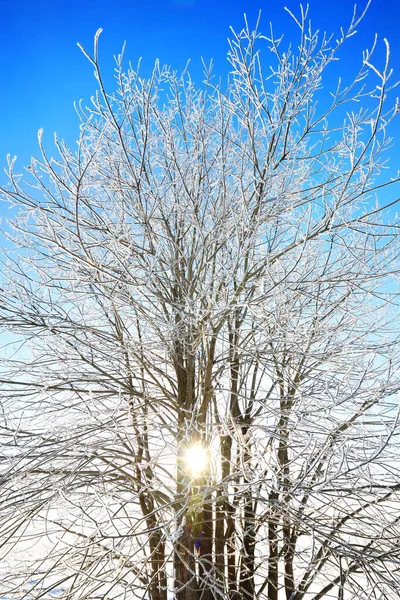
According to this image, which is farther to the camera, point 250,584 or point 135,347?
point 250,584

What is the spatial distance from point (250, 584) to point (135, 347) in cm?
432

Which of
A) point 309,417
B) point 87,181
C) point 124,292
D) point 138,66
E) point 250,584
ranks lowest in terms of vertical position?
point 250,584

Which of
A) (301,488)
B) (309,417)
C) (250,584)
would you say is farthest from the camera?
(250,584)

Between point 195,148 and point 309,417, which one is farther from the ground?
point 195,148

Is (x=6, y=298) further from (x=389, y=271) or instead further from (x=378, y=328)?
(x=378, y=328)

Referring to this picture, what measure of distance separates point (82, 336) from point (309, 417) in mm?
2433

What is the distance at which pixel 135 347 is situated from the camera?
4695 millimetres

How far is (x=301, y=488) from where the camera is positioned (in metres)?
3.60

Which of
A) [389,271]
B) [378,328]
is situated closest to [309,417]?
[389,271]

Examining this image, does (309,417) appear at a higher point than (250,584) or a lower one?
higher

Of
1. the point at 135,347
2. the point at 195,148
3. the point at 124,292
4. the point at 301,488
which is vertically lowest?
the point at 301,488

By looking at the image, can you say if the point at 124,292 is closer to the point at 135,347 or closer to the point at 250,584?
the point at 135,347

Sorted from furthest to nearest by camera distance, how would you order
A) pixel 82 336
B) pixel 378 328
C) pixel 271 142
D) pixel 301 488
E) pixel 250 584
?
pixel 250 584
pixel 378 328
pixel 82 336
pixel 271 142
pixel 301 488

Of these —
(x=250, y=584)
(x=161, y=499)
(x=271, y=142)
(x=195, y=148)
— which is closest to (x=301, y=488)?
(x=161, y=499)
